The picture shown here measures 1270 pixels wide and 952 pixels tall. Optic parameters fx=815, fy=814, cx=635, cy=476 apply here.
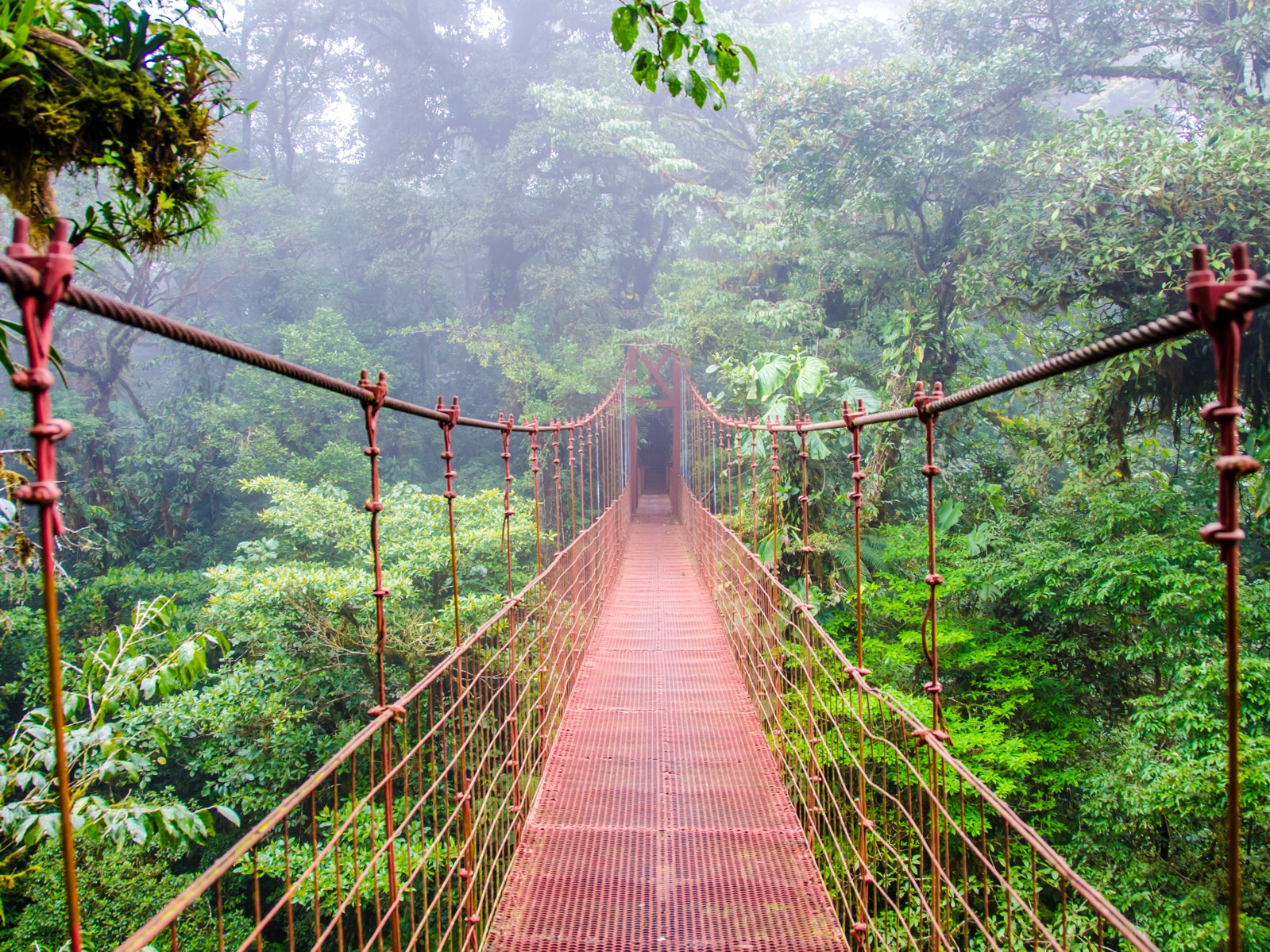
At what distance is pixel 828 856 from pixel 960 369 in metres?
5.48

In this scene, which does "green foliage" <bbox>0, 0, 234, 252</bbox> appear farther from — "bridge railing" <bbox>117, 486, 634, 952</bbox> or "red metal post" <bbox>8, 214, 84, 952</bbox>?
"bridge railing" <bbox>117, 486, 634, 952</bbox>

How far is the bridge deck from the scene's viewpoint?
179 centimetres

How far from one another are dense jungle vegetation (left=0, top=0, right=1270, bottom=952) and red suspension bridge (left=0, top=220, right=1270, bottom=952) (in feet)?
2.11

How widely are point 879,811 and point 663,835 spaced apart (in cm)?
348

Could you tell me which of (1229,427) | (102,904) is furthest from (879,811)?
(1229,427)

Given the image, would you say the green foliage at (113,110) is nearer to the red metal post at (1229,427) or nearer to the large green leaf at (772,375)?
the red metal post at (1229,427)

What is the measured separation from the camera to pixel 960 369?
661 centimetres

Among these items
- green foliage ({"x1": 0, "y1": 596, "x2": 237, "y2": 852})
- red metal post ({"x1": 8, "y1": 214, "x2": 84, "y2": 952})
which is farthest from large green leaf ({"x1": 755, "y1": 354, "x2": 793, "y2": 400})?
red metal post ({"x1": 8, "y1": 214, "x2": 84, "y2": 952})

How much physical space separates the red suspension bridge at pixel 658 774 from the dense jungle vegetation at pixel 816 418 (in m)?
0.64

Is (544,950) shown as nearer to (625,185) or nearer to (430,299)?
(625,185)

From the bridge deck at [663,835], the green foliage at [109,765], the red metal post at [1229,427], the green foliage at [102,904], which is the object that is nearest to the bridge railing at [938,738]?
the red metal post at [1229,427]

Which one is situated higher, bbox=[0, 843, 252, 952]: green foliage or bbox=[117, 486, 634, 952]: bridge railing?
bbox=[117, 486, 634, 952]: bridge railing

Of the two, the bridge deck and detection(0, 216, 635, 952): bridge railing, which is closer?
detection(0, 216, 635, 952): bridge railing

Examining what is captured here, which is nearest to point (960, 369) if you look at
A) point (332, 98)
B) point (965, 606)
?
point (965, 606)
